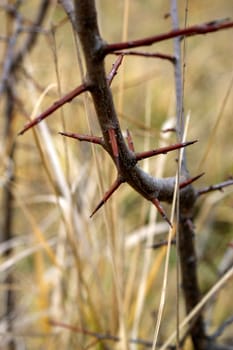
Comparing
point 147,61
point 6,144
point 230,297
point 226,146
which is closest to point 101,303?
point 6,144

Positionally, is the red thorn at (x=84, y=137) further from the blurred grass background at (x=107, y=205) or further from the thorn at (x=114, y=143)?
the blurred grass background at (x=107, y=205)

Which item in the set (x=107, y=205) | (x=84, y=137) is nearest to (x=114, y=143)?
(x=84, y=137)

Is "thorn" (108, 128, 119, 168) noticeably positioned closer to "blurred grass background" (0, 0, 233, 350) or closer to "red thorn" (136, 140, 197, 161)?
"red thorn" (136, 140, 197, 161)

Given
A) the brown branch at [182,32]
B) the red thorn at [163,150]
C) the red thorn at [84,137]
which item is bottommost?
the red thorn at [163,150]

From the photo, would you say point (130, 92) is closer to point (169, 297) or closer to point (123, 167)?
point (169, 297)

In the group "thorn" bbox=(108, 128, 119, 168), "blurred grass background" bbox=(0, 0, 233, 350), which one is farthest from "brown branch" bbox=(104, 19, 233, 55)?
"blurred grass background" bbox=(0, 0, 233, 350)

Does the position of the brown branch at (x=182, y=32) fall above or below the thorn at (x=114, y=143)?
above

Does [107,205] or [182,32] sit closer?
[182,32]

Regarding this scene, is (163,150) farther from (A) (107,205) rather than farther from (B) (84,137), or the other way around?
(A) (107,205)

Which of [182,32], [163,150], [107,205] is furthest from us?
[107,205]

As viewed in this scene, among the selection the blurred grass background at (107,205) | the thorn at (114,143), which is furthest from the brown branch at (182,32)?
the blurred grass background at (107,205)
